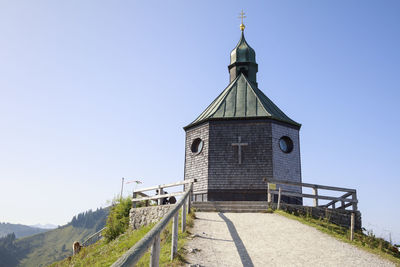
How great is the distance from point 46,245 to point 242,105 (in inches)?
7539

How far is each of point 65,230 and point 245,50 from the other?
20276 cm

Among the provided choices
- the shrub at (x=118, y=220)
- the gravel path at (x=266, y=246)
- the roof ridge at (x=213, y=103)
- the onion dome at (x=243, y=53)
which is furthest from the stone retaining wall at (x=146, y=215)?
the onion dome at (x=243, y=53)

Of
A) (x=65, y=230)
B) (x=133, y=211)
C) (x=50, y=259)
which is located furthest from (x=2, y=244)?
(x=133, y=211)

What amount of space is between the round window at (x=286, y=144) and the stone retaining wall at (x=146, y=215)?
23.9ft

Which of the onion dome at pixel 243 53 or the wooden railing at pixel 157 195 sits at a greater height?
the onion dome at pixel 243 53

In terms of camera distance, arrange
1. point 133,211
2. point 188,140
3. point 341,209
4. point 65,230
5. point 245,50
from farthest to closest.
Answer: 1. point 65,230
2. point 245,50
3. point 188,140
4. point 133,211
5. point 341,209

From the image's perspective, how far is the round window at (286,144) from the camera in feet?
57.9

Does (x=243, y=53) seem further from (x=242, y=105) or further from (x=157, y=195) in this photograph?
(x=157, y=195)

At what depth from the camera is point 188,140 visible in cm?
1880

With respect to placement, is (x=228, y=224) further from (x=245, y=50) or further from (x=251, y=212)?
(x=245, y=50)

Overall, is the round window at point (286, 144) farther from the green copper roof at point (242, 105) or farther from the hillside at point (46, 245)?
the hillside at point (46, 245)

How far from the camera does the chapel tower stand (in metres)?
16.4

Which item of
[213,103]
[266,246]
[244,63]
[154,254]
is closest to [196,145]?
[213,103]

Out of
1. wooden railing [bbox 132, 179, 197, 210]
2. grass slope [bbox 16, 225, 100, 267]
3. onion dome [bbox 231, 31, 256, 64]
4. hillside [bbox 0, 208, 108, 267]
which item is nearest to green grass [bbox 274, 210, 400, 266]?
wooden railing [bbox 132, 179, 197, 210]
